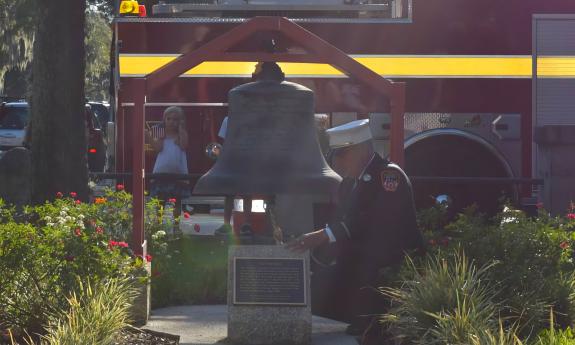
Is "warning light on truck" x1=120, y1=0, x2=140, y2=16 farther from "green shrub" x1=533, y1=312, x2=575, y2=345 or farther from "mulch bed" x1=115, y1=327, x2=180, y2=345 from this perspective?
"green shrub" x1=533, y1=312, x2=575, y2=345

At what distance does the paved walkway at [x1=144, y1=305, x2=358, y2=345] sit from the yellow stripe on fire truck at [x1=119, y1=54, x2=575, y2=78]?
4.51 meters

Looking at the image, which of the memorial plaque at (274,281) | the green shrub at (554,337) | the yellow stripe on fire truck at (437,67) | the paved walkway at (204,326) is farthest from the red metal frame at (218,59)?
the yellow stripe on fire truck at (437,67)

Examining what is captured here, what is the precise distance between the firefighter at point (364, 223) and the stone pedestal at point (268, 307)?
0.63 feet

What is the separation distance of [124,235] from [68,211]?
515mm

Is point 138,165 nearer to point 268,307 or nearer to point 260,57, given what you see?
point 260,57

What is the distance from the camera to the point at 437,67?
12.7 m

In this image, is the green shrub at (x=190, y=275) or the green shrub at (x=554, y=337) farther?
the green shrub at (x=190, y=275)

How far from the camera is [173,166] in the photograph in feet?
38.4

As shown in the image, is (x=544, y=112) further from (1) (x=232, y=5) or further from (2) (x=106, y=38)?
(2) (x=106, y=38)

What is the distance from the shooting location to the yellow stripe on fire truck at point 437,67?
12.5 meters

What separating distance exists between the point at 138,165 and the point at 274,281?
1.27 m

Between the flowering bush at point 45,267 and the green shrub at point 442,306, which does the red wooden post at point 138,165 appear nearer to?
the flowering bush at point 45,267

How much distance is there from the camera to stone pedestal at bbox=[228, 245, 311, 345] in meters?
7.15

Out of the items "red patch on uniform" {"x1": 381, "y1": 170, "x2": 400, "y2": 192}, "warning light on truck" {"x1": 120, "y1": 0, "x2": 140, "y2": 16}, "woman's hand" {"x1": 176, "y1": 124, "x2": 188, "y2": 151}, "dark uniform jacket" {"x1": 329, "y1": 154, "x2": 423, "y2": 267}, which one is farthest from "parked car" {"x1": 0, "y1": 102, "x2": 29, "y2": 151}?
"red patch on uniform" {"x1": 381, "y1": 170, "x2": 400, "y2": 192}
